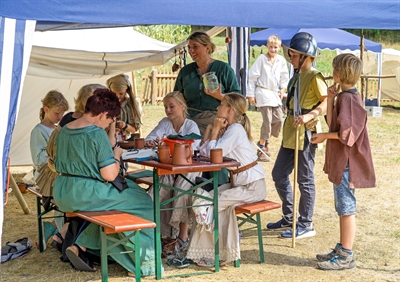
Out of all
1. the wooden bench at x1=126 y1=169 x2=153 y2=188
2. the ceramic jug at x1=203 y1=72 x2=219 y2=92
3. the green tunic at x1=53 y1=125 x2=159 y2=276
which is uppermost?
the ceramic jug at x1=203 y1=72 x2=219 y2=92

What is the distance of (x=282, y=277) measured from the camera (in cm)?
→ 414

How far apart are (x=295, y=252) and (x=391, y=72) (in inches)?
534

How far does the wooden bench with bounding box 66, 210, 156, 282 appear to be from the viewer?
3.65 meters

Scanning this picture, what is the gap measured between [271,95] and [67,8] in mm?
6540

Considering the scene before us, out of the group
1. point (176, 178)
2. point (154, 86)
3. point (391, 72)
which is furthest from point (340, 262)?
point (391, 72)

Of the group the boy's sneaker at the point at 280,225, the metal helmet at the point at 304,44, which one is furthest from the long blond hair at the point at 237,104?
the boy's sneaker at the point at 280,225

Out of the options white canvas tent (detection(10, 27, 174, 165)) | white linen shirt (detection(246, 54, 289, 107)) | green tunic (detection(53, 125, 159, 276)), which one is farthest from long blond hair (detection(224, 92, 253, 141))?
white linen shirt (detection(246, 54, 289, 107))

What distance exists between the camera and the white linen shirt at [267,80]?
31.0ft

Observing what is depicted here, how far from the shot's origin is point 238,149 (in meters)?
4.36

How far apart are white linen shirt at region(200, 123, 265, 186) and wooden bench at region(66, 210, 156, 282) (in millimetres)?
802

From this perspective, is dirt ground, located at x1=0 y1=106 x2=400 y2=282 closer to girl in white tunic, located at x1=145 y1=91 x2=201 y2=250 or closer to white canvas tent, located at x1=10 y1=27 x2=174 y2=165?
girl in white tunic, located at x1=145 y1=91 x2=201 y2=250

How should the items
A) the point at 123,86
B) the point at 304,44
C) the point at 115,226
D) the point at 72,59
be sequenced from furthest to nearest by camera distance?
the point at 72,59 < the point at 123,86 < the point at 304,44 < the point at 115,226

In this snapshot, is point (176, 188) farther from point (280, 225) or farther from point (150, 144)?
point (280, 225)

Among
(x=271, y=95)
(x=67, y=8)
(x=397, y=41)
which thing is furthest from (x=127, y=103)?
(x=397, y=41)
